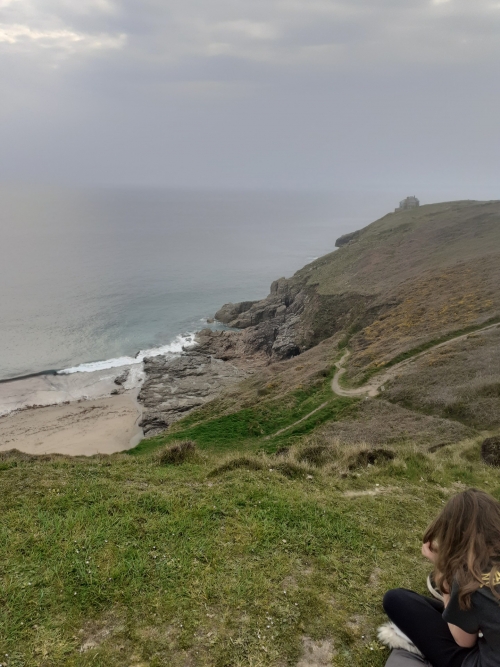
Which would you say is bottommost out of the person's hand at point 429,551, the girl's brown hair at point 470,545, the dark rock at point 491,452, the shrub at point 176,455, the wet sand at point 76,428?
the wet sand at point 76,428

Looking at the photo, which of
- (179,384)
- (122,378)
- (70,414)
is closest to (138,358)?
(122,378)

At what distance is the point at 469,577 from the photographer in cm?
433

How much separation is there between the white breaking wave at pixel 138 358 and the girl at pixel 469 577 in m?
57.3

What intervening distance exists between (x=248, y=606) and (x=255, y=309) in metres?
68.8

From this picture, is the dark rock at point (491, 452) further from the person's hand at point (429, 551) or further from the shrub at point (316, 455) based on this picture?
the person's hand at point (429, 551)

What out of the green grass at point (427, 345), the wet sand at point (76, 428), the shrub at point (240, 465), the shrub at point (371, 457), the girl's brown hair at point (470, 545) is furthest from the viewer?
the wet sand at point (76, 428)

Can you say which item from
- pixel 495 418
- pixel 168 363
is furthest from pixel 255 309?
pixel 495 418

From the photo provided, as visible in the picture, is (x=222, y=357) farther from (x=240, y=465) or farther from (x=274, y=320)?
(x=240, y=465)

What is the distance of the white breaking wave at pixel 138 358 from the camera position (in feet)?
187

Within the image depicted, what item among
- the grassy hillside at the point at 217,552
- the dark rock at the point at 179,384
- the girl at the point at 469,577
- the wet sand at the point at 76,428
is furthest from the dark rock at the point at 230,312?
the girl at the point at 469,577

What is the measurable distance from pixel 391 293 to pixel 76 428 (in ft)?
138

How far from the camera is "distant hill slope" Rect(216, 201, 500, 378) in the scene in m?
41.5

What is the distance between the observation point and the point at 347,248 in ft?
281

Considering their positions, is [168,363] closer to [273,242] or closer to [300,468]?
[300,468]
